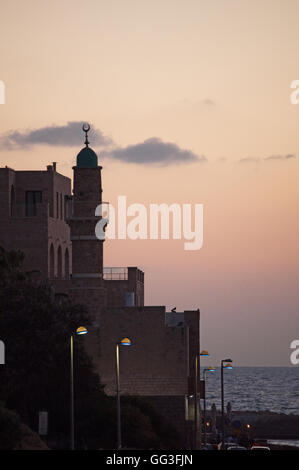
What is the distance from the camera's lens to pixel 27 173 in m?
99.6

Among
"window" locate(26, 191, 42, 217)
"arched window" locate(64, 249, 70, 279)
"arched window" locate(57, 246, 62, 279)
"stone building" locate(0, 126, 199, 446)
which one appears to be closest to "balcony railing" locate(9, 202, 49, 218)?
"window" locate(26, 191, 42, 217)

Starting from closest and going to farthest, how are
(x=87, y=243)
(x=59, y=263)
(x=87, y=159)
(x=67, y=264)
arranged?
(x=87, y=243), (x=87, y=159), (x=59, y=263), (x=67, y=264)

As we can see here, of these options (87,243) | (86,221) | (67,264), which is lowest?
(67,264)

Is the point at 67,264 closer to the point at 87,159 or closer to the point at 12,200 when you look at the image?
the point at 12,200

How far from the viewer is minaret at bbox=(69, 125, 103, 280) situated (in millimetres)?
76438

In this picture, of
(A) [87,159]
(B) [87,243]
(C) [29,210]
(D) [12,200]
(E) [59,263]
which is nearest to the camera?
(B) [87,243]

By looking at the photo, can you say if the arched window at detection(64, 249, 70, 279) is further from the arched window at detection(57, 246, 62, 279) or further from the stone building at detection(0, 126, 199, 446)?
the stone building at detection(0, 126, 199, 446)

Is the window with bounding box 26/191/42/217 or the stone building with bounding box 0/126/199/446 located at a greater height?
the window with bounding box 26/191/42/217

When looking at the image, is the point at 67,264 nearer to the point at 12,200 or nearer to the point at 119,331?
the point at 12,200

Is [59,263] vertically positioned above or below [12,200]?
below

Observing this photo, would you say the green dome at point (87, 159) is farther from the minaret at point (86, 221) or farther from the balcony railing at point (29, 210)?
the balcony railing at point (29, 210)

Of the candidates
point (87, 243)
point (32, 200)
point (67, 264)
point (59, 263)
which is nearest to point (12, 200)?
point (32, 200)

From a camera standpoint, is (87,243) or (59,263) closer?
(87,243)

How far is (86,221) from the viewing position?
76500 mm
